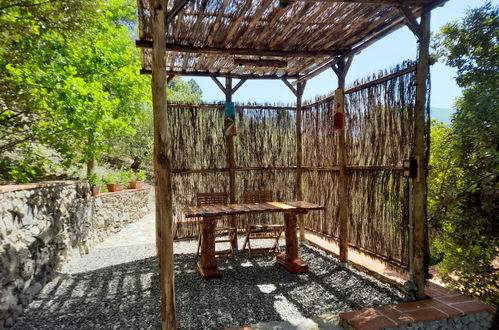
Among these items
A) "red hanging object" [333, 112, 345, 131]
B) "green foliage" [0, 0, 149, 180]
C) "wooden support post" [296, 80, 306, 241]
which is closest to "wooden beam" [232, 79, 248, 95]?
"wooden support post" [296, 80, 306, 241]

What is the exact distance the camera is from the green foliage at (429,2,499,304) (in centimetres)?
324

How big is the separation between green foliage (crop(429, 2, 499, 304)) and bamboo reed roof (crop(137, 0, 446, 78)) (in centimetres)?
147

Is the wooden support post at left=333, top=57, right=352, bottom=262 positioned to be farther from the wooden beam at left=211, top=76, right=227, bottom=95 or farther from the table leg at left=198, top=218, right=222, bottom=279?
the wooden beam at left=211, top=76, right=227, bottom=95

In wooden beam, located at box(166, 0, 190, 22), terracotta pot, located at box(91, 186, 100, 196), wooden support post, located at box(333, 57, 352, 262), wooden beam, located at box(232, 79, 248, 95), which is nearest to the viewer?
wooden beam, located at box(166, 0, 190, 22)

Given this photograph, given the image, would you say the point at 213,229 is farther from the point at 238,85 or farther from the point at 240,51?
the point at 238,85

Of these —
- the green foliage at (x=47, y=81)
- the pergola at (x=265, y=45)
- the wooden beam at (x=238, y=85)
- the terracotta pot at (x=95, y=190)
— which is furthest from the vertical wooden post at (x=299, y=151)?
the terracotta pot at (x=95, y=190)

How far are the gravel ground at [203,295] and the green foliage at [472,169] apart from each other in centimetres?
99

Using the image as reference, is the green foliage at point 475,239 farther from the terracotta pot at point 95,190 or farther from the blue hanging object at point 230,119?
the terracotta pot at point 95,190

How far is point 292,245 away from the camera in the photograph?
4.25 m

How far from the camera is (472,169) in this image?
353 cm

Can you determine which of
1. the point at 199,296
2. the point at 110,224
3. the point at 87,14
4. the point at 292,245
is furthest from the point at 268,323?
the point at 110,224

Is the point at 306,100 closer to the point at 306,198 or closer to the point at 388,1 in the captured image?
the point at 306,198

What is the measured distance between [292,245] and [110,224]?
4.59m

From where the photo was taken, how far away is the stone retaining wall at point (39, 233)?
2.92 m
